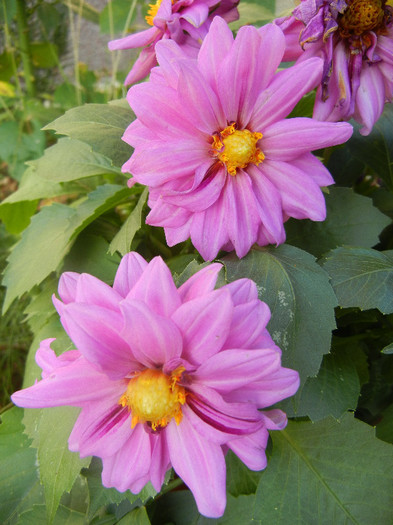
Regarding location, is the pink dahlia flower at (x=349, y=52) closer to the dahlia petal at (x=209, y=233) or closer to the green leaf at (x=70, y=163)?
the dahlia petal at (x=209, y=233)

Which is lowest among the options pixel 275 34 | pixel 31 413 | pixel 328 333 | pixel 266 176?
pixel 31 413

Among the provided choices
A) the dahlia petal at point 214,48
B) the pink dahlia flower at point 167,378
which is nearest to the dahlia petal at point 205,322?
the pink dahlia flower at point 167,378

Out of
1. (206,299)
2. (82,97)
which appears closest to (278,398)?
(206,299)

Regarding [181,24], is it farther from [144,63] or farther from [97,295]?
[97,295]

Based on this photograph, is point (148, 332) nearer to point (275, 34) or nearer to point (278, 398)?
point (278, 398)

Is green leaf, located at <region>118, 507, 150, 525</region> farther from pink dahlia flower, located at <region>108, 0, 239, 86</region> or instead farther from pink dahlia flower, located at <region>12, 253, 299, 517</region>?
pink dahlia flower, located at <region>108, 0, 239, 86</region>

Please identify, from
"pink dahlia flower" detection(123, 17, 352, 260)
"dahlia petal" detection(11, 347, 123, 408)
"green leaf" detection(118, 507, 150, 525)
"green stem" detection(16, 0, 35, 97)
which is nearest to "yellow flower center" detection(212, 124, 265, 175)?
"pink dahlia flower" detection(123, 17, 352, 260)

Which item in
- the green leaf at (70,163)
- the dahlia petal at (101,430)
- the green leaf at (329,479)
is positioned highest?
the green leaf at (70,163)
